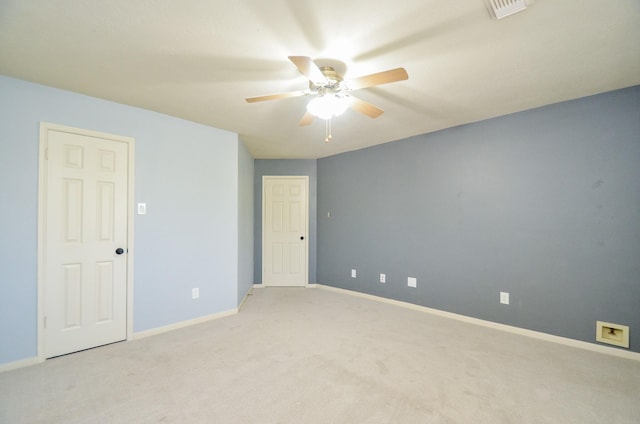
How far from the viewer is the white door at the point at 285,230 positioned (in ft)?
16.1

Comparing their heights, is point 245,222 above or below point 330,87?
below

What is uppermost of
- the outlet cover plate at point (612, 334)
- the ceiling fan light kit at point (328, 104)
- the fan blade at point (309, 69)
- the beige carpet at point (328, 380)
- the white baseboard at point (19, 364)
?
the fan blade at point (309, 69)

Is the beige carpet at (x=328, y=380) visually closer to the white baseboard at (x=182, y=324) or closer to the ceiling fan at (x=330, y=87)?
the white baseboard at (x=182, y=324)

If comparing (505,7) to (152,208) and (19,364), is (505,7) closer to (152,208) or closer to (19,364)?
(152,208)

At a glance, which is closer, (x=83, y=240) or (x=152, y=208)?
(x=83, y=240)

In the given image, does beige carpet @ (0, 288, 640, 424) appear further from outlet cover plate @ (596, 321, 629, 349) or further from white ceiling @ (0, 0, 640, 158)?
white ceiling @ (0, 0, 640, 158)

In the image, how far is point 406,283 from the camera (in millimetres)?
3805

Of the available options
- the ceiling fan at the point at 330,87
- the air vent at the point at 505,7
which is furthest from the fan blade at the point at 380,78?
the air vent at the point at 505,7

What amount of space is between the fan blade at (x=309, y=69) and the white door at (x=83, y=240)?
85.5 inches

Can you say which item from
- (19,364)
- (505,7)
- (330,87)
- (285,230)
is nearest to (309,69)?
(330,87)

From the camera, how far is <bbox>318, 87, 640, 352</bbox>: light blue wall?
2.43 meters

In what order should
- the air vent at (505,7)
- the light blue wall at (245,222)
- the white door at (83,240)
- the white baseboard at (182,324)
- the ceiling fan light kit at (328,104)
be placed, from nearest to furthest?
the air vent at (505,7) < the ceiling fan light kit at (328,104) < the white door at (83,240) < the white baseboard at (182,324) < the light blue wall at (245,222)

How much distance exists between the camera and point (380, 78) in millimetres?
1648

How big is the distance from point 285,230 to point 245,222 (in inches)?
38.3
